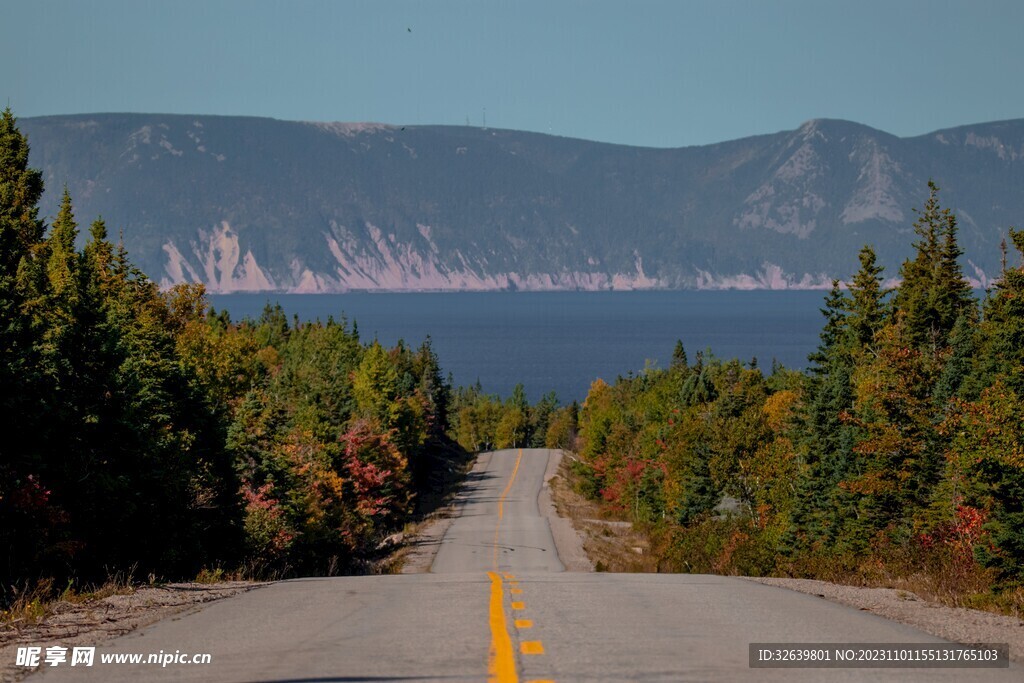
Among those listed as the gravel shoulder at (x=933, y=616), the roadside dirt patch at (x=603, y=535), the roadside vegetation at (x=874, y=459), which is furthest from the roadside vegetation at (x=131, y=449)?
the roadside vegetation at (x=874, y=459)

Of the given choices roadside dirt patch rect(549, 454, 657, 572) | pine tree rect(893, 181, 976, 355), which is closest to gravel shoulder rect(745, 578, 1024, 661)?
roadside dirt patch rect(549, 454, 657, 572)

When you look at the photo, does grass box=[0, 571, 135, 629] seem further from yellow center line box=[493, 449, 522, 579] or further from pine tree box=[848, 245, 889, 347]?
pine tree box=[848, 245, 889, 347]

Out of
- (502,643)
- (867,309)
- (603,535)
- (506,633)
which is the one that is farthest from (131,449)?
(867,309)

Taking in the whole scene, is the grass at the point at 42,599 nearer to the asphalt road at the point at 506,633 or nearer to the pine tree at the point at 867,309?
the asphalt road at the point at 506,633

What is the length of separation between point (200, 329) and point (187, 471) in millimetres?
43750

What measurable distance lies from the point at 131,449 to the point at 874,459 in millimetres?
28816

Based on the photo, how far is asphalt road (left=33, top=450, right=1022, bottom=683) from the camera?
952cm

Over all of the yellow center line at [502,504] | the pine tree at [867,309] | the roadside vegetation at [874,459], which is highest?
the pine tree at [867,309]

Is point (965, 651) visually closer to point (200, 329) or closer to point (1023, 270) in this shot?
point (1023, 270)

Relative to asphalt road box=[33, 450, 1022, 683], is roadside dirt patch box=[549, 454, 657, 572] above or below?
below

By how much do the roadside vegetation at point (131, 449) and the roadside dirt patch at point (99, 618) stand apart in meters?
0.80

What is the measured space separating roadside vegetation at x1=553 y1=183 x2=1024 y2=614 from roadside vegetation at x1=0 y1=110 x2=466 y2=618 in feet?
50.1

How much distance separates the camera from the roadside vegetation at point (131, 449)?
22750mm

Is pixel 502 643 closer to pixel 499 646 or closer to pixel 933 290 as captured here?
pixel 499 646
